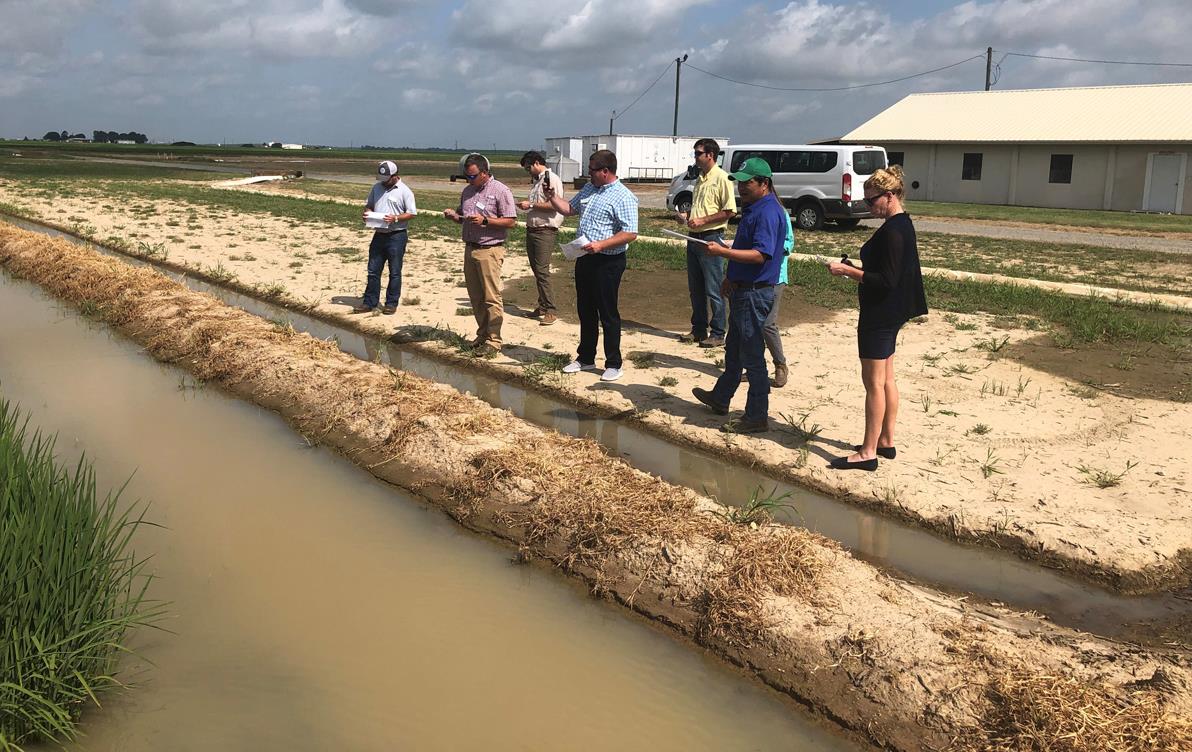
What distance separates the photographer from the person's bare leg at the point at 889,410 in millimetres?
5305

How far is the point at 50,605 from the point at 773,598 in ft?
8.76

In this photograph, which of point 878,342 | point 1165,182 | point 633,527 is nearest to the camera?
point 633,527

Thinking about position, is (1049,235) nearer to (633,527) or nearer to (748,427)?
(748,427)

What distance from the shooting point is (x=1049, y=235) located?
70.2ft

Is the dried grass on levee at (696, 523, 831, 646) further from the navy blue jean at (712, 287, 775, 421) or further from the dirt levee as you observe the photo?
the navy blue jean at (712, 287, 775, 421)

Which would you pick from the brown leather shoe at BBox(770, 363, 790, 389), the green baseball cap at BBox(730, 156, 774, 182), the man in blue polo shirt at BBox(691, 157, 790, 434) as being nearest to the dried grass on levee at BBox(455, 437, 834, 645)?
the man in blue polo shirt at BBox(691, 157, 790, 434)

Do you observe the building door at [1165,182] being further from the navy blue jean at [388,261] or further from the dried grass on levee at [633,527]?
the dried grass on levee at [633,527]

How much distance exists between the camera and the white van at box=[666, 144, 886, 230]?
65.6 ft

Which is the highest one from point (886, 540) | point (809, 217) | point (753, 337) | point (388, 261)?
point (809, 217)

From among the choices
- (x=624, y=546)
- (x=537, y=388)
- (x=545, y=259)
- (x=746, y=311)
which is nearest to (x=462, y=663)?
(x=624, y=546)

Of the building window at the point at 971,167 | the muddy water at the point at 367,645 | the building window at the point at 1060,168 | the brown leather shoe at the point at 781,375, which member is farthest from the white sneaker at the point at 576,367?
the building window at the point at 971,167

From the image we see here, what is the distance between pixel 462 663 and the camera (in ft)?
12.1

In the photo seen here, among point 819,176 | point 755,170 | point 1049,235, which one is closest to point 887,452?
point 755,170

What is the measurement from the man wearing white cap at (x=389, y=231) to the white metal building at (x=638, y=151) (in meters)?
35.0
